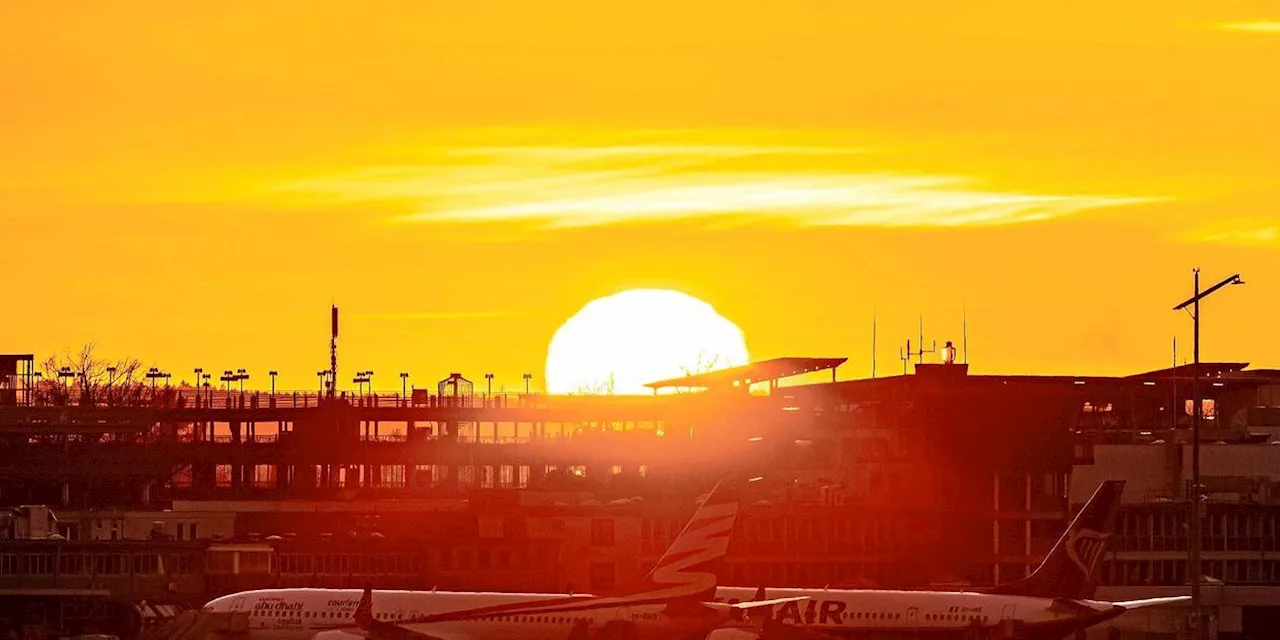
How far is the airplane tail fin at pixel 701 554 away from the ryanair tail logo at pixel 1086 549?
19505 millimetres

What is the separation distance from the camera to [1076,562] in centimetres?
11844

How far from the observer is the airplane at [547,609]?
107375 mm

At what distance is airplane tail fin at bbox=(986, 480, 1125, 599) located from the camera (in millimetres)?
117562

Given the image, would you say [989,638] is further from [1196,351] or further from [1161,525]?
[1161,525]

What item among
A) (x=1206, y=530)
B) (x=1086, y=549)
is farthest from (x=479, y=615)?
(x=1206, y=530)

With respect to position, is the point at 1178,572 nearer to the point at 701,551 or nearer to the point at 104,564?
the point at 104,564

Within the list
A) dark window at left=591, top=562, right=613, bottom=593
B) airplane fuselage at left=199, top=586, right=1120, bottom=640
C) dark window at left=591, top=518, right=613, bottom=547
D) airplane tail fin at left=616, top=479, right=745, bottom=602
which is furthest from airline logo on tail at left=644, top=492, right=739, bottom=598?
dark window at left=591, top=518, right=613, bottom=547

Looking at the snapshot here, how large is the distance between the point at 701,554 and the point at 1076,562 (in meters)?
21.6

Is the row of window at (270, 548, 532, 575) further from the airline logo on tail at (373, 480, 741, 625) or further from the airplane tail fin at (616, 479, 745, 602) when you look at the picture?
the airplane tail fin at (616, 479, 745, 602)

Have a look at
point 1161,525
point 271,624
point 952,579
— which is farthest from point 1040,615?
point 1161,525

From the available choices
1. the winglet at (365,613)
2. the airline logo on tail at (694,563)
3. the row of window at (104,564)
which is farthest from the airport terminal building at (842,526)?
the airline logo on tail at (694,563)

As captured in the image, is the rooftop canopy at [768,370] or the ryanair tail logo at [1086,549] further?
the rooftop canopy at [768,370]

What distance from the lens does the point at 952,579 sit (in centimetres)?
16350

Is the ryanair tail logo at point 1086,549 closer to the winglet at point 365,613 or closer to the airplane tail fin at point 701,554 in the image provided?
the airplane tail fin at point 701,554
